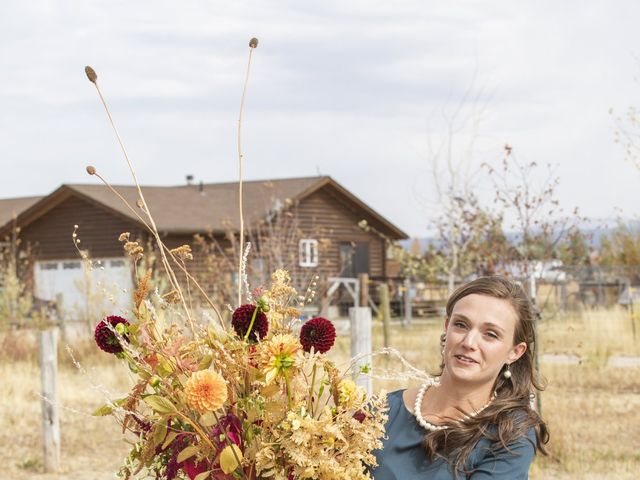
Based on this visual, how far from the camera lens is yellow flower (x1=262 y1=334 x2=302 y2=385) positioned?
6.75 feet

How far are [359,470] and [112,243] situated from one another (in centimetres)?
2741

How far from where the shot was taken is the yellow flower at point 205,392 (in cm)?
196

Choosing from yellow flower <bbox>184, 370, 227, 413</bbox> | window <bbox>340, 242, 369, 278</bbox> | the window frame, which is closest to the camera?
yellow flower <bbox>184, 370, 227, 413</bbox>

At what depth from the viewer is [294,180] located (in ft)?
105

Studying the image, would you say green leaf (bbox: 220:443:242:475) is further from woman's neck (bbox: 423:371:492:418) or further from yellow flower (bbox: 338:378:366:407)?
woman's neck (bbox: 423:371:492:418)

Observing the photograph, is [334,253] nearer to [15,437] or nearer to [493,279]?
[15,437]

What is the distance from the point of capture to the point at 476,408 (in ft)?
8.48

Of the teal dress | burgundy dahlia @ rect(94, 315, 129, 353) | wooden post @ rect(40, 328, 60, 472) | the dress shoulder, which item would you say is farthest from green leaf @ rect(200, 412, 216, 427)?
wooden post @ rect(40, 328, 60, 472)

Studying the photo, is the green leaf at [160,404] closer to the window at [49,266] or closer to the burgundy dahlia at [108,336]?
the burgundy dahlia at [108,336]

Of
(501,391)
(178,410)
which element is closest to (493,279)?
(501,391)

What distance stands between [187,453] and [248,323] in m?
0.27

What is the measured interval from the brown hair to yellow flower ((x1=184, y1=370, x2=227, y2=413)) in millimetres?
717

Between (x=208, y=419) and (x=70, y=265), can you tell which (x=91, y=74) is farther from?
(x=70, y=265)

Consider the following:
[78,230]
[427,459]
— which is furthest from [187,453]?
[78,230]
